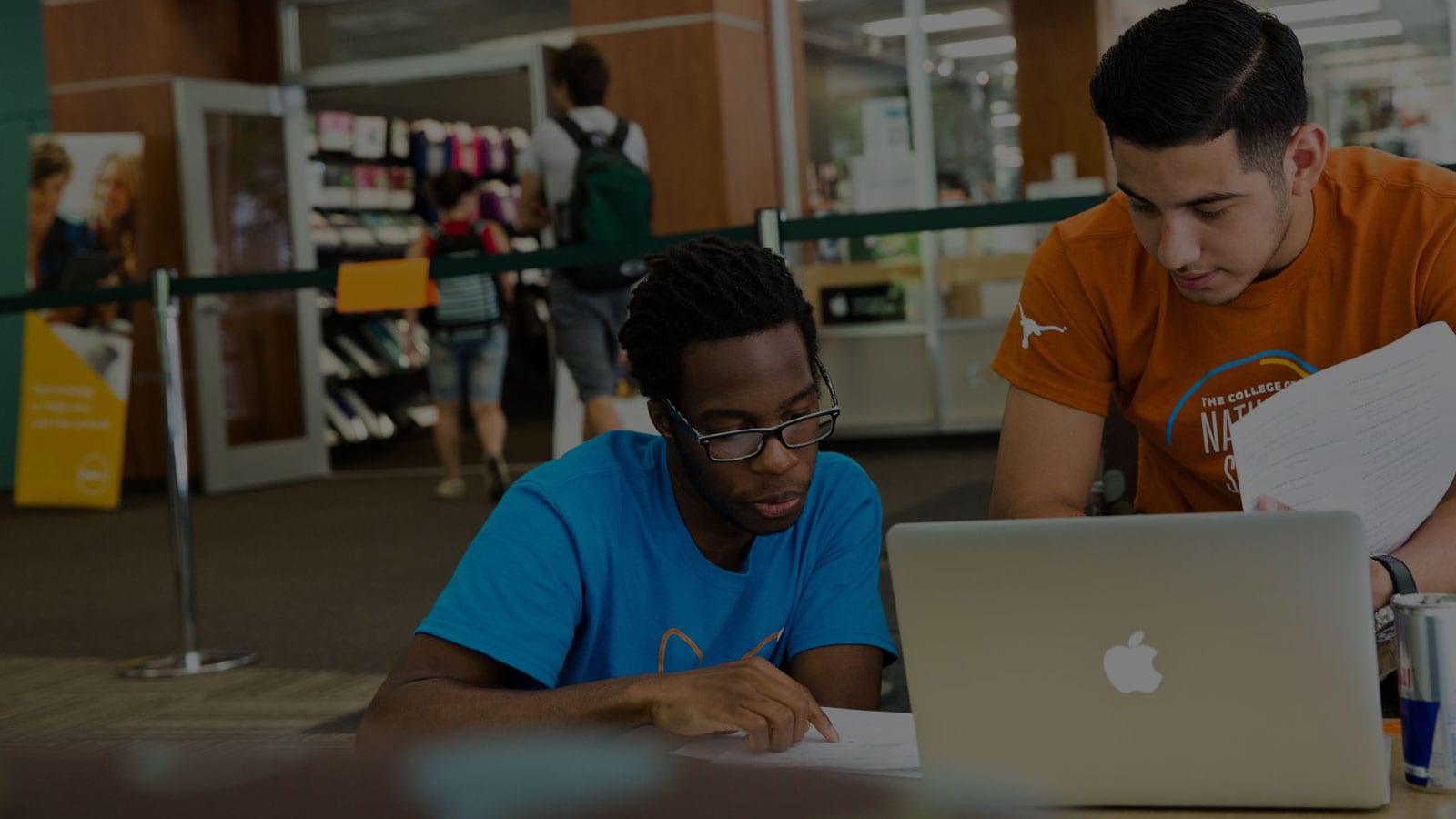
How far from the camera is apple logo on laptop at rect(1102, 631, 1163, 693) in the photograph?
3.36ft

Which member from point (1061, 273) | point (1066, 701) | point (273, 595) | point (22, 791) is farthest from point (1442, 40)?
point (22, 791)

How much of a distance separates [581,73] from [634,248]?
2163mm

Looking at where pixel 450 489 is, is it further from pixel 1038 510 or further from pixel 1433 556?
pixel 1433 556

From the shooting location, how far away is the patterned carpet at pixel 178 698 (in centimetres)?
339

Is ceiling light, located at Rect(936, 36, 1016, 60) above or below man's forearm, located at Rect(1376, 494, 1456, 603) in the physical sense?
above

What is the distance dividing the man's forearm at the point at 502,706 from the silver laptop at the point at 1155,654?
357mm

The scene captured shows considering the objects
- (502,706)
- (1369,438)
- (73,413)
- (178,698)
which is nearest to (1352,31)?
(178,698)

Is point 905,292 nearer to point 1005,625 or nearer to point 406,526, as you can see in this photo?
point 406,526

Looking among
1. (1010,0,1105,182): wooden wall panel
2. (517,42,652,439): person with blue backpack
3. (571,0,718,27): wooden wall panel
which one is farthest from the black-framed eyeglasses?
(1010,0,1105,182): wooden wall panel

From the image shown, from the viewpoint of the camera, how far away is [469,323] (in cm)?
652

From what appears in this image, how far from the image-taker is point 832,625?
163cm

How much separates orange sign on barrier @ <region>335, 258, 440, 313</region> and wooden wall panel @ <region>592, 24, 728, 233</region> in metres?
3.63

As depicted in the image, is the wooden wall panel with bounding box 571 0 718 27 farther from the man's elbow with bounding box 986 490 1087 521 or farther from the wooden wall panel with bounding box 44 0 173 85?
the man's elbow with bounding box 986 490 1087 521

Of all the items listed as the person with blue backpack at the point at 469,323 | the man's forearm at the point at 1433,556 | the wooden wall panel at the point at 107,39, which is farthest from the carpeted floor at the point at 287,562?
the wooden wall panel at the point at 107,39
